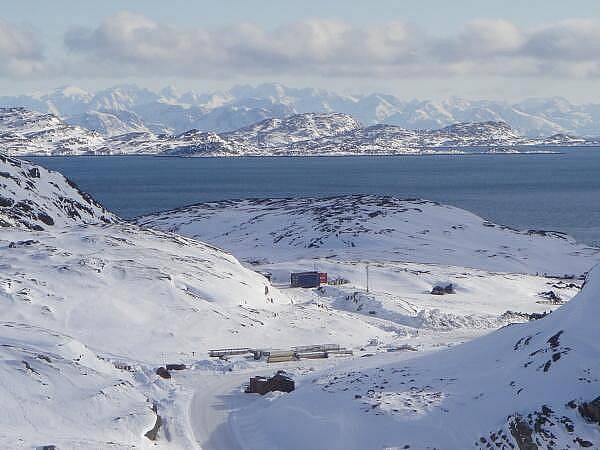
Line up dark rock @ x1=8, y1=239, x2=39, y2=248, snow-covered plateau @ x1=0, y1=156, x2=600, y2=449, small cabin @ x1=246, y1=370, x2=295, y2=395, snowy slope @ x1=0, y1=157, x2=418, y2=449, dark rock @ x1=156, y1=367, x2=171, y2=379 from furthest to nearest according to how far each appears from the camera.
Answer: dark rock @ x1=8, y1=239, x2=39, y2=248
dark rock @ x1=156, y1=367, x2=171, y2=379
small cabin @ x1=246, y1=370, x2=295, y2=395
snowy slope @ x1=0, y1=157, x2=418, y2=449
snow-covered plateau @ x1=0, y1=156, x2=600, y2=449

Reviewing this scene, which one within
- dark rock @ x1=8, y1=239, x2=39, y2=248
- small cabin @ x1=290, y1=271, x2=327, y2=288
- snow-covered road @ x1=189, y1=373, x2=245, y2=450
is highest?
dark rock @ x1=8, y1=239, x2=39, y2=248

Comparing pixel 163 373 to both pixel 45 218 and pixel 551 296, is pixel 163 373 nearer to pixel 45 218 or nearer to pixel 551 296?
pixel 551 296

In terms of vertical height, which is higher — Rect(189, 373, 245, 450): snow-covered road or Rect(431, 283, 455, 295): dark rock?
Rect(189, 373, 245, 450): snow-covered road

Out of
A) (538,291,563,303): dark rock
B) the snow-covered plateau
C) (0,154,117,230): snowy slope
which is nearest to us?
the snow-covered plateau

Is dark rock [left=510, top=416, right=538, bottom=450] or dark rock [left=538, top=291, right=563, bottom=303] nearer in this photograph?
dark rock [left=510, top=416, right=538, bottom=450]

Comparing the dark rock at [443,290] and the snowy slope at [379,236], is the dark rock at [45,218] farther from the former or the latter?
the dark rock at [443,290]

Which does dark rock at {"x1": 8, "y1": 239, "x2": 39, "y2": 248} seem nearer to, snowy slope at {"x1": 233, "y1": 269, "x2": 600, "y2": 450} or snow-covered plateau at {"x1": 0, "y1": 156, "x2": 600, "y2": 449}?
snow-covered plateau at {"x1": 0, "y1": 156, "x2": 600, "y2": 449}

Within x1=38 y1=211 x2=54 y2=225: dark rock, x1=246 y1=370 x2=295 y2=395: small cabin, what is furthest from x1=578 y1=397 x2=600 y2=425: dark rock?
x1=38 y1=211 x2=54 y2=225: dark rock
